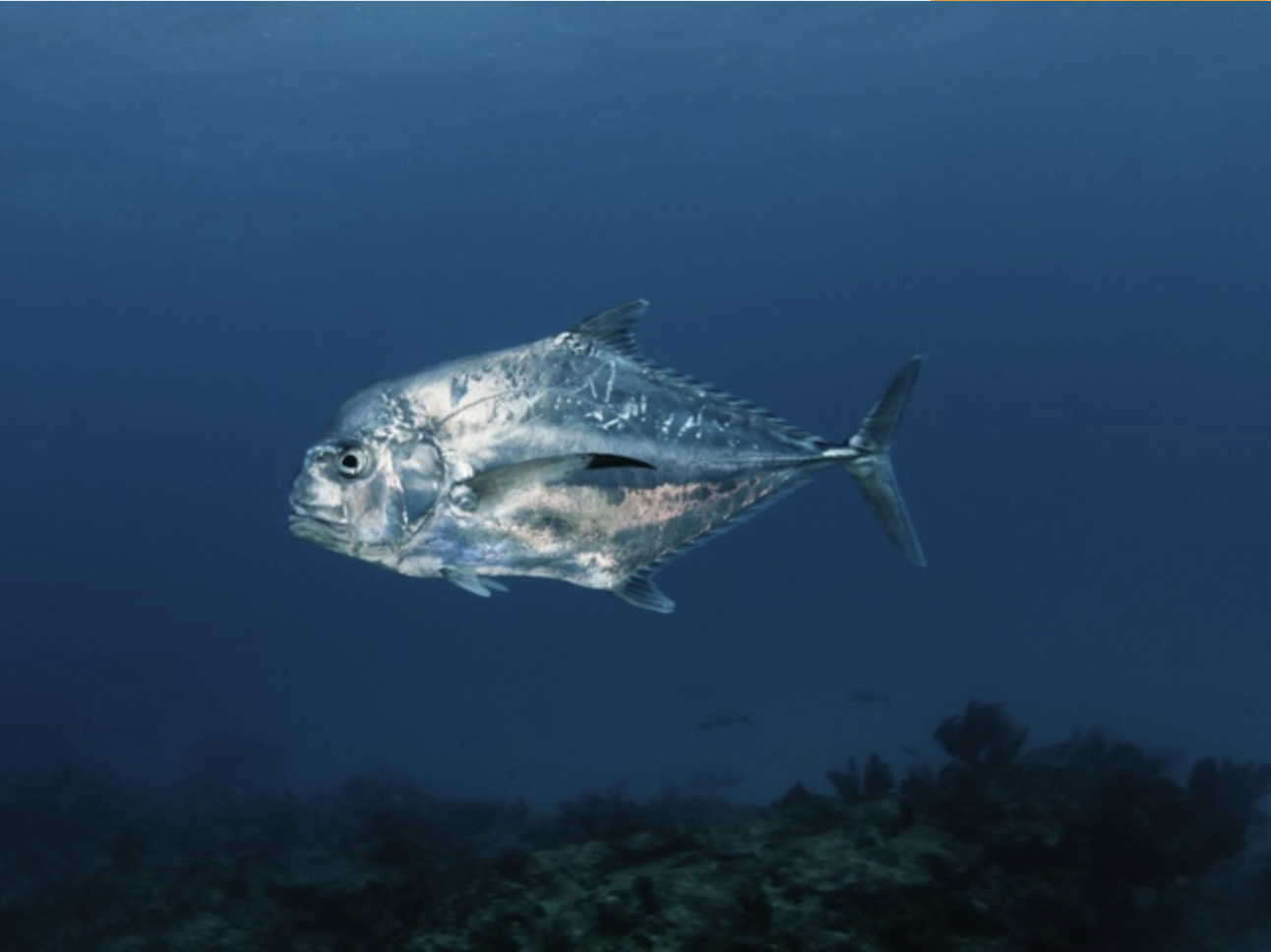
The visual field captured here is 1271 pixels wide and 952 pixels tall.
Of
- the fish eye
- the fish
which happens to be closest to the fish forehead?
the fish

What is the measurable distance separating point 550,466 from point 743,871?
12.7 feet

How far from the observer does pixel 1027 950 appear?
6402mm

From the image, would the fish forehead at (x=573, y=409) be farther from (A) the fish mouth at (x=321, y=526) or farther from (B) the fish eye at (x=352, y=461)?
(A) the fish mouth at (x=321, y=526)

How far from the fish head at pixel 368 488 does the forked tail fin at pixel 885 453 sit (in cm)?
174

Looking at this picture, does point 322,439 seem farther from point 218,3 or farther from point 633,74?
point 633,74

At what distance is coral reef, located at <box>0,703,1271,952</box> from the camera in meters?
5.57

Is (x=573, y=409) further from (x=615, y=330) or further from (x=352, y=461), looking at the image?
(x=352, y=461)

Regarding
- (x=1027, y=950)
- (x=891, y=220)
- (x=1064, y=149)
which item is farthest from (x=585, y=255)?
(x=1027, y=950)

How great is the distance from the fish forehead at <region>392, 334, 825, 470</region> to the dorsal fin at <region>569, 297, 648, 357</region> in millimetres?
39

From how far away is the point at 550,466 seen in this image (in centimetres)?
303

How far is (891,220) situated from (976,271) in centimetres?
2585

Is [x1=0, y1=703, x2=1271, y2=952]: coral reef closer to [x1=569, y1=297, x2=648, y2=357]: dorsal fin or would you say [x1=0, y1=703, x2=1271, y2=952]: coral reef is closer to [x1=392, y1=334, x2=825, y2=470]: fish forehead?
[x1=392, y1=334, x2=825, y2=470]: fish forehead

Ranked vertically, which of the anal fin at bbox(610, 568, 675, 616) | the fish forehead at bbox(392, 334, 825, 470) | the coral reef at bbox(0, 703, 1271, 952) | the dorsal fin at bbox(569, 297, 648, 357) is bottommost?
the coral reef at bbox(0, 703, 1271, 952)

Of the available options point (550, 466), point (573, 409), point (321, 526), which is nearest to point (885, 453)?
point (573, 409)
